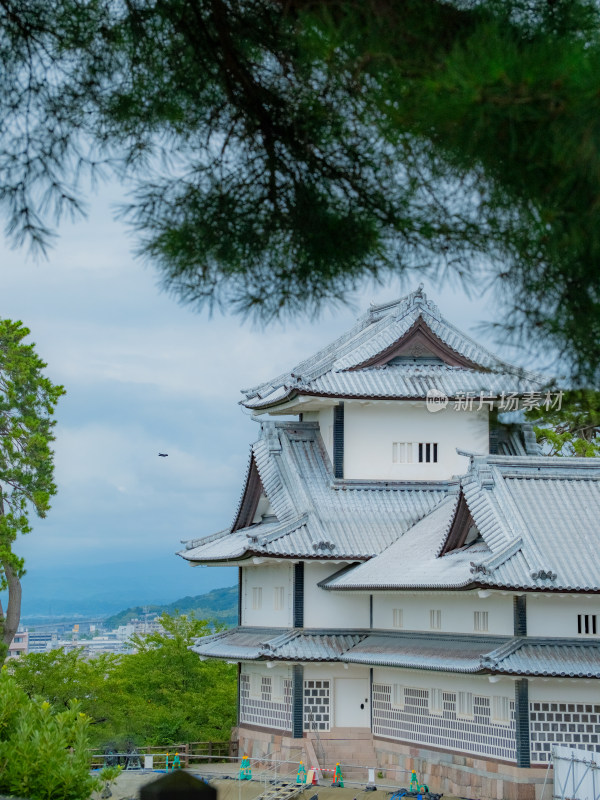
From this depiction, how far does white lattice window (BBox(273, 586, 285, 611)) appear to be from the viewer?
24.0 metres

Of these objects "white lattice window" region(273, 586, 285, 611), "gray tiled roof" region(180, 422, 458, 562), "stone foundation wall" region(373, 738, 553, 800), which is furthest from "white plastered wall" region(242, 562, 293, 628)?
"stone foundation wall" region(373, 738, 553, 800)

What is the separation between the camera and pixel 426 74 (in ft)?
16.9

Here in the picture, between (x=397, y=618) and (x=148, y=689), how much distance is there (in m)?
9.89

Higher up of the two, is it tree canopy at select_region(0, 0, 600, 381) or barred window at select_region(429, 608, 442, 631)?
tree canopy at select_region(0, 0, 600, 381)

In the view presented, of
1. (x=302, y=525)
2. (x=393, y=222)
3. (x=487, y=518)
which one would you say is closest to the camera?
(x=393, y=222)

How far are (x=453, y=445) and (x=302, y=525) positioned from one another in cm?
397

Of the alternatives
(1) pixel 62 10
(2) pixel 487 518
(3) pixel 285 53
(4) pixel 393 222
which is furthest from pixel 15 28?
(2) pixel 487 518

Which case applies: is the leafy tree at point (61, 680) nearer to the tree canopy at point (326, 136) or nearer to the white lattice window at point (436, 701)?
the white lattice window at point (436, 701)

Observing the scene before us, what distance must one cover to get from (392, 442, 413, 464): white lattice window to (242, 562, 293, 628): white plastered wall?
10.9 feet

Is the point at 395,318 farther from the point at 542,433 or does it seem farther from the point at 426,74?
the point at 426,74

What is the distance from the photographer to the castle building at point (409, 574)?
→ 18406 millimetres

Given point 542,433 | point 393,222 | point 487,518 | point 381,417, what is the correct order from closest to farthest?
point 393,222 → point 487,518 → point 381,417 → point 542,433

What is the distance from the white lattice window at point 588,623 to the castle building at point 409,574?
1.9 inches

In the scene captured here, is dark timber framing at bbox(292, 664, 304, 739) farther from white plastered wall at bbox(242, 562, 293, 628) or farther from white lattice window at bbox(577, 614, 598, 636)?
white lattice window at bbox(577, 614, 598, 636)
